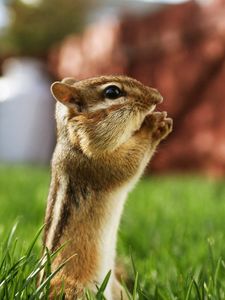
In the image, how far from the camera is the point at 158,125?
6.53ft

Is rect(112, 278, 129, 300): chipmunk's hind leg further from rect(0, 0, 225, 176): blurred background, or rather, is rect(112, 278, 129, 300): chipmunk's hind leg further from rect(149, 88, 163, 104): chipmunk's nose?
rect(0, 0, 225, 176): blurred background

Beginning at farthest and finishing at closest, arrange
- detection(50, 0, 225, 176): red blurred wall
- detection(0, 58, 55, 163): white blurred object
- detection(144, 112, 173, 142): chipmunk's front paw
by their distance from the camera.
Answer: detection(0, 58, 55, 163): white blurred object, detection(50, 0, 225, 176): red blurred wall, detection(144, 112, 173, 142): chipmunk's front paw

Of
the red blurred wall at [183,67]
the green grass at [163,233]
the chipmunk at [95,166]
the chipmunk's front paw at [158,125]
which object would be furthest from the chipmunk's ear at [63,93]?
the red blurred wall at [183,67]

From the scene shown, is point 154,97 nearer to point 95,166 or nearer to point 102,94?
point 102,94

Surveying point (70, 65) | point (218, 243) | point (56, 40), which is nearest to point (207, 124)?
point (70, 65)

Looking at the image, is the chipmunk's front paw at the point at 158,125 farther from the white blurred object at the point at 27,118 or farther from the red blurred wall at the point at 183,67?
the white blurred object at the point at 27,118

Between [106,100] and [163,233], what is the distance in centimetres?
136

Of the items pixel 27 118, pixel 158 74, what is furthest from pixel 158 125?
pixel 27 118

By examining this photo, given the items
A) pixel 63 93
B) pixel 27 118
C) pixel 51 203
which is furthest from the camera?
pixel 27 118

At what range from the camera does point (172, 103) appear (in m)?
7.78

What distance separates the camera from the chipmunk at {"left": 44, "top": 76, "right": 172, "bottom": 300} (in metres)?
1.77

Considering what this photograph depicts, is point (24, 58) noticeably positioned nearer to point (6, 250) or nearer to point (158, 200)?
point (158, 200)

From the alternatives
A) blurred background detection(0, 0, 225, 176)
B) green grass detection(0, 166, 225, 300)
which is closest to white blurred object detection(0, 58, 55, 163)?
blurred background detection(0, 0, 225, 176)

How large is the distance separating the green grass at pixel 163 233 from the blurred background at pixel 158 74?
182 centimetres
